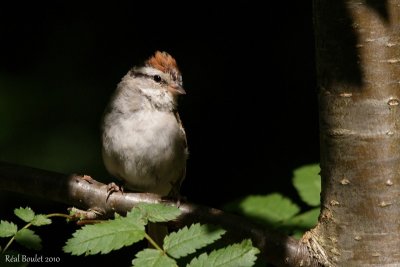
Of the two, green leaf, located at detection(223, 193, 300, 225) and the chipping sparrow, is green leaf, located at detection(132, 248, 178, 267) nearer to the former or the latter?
green leaf, located at detection(223, 193, 300, 225)

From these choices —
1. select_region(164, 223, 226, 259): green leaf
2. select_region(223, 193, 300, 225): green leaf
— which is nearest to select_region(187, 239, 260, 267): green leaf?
select_region(164, 223, 226, 259): green leaf

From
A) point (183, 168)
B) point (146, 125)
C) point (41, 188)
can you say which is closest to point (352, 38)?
point (41, 188)

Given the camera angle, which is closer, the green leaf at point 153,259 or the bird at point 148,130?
the green leaf at point 153,259

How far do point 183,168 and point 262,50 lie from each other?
1.81 meters

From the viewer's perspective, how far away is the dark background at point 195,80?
4.66 m

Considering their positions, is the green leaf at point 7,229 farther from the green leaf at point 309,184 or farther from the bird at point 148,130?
the bird at point 148,130

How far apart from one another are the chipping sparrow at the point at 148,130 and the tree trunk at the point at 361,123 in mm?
1476

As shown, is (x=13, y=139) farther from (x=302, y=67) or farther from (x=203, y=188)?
(x=302, y=67)

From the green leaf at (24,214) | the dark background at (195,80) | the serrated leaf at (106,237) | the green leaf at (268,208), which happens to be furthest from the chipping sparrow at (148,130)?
the serrated leaf at (106,237)

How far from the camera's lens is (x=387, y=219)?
1.98 m

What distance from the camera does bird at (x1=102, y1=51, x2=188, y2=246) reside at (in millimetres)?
3395

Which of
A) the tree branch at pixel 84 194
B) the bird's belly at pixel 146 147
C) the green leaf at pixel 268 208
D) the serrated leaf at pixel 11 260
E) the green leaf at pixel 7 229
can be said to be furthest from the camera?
the bird's belly at pixel 146 147

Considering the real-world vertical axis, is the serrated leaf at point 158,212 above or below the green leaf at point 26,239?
above

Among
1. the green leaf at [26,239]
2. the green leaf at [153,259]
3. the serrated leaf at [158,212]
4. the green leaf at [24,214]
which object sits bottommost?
the green leaf at [26,239]
